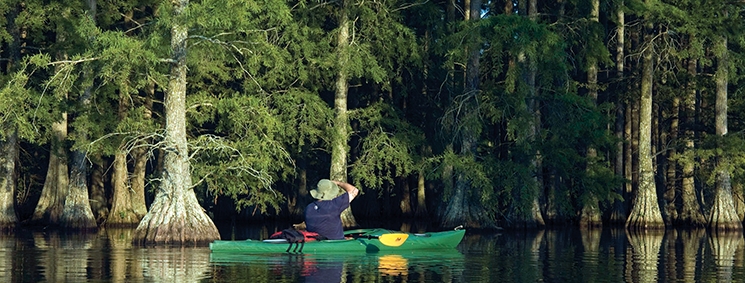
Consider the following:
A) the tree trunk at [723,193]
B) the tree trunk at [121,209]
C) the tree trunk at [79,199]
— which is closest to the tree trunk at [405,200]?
the tree trunk at [723,193]

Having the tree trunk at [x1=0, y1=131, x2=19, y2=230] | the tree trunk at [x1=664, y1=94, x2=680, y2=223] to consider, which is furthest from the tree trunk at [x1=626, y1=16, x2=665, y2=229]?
the tree trunk at [x1=0, y1=131, x2=19, y2=230]

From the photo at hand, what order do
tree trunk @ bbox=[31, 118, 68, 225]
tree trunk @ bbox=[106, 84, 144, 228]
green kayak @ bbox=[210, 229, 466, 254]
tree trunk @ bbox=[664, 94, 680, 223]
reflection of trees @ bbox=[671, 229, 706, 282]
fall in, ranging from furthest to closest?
A: tree trunk @ bbox=[664, 94, 680, 223], tree trunk @ bbox=[106, 84, 144, 228], tree trunk @ bbox=[31, 118, 68, 225], green kayak @ bbox=[210, 229, 466, 254], reflection of trees @ bbox=[671, 229, 706, 282]

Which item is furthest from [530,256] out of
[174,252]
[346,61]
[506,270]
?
[346,61]

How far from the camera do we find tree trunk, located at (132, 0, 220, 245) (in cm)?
3253

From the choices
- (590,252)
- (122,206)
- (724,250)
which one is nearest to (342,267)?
(590,252)

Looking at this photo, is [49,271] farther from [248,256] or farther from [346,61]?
[346,61]

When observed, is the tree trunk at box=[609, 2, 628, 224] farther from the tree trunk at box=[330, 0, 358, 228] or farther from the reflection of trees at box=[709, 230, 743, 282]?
the tree trunk at box=[330, 0, 358, 228]

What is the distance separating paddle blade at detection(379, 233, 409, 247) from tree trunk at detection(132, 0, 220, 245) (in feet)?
19.7

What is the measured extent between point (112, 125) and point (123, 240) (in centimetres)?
798

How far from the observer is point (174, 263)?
2578cm

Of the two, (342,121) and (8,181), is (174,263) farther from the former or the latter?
(342,121)

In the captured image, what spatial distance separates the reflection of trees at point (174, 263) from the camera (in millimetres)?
22517

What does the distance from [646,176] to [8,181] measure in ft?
73.1

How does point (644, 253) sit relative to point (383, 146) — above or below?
below
